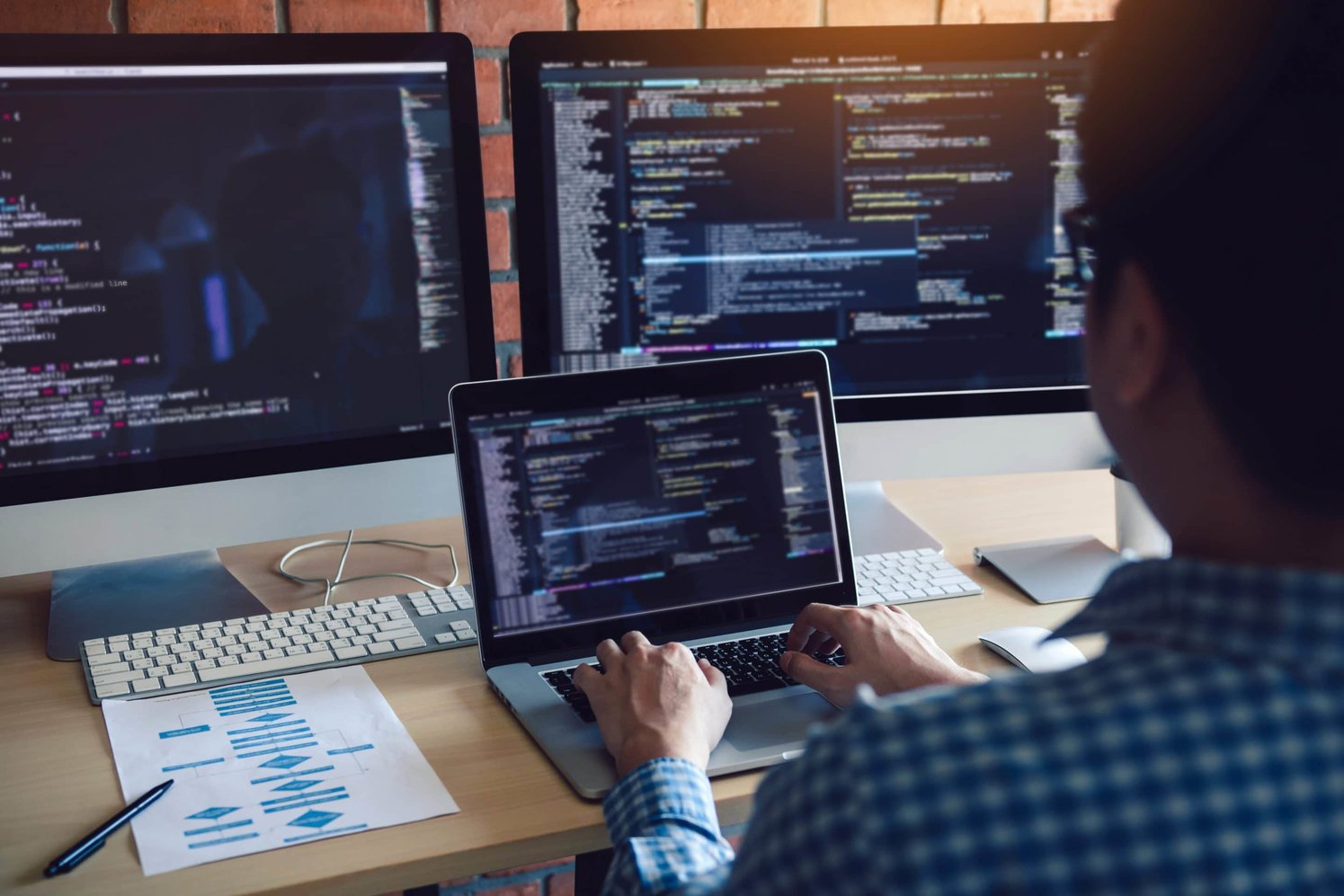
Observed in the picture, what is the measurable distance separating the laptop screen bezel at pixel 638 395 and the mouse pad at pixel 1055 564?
195 mm

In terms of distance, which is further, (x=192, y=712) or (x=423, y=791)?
(x=192, y=712)

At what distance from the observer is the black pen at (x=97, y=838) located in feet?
→ 2.43

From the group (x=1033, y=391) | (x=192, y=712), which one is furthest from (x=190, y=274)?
(x=1033, y=391)

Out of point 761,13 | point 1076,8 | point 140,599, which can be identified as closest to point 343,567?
point 140,599

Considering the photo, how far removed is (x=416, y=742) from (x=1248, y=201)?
2.17 feet

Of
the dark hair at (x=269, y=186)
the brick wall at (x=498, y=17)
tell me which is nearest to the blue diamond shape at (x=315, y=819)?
the dark hair at (x=269, y=186)

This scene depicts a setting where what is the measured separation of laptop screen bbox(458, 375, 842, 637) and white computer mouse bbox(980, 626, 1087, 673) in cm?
14

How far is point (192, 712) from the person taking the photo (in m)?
0.93

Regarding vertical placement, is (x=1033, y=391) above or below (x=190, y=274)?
below

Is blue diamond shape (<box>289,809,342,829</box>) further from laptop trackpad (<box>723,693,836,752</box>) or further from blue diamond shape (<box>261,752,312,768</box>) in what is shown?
laptop trackpad (<box>723,693,836,752</box>)

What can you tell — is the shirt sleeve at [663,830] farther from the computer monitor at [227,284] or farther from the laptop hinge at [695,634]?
the computer monitor at [227,284]

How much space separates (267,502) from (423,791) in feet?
1.27

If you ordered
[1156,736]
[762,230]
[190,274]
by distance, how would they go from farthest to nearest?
1. [762,230]
2. [190,274]
3. [1156,736]

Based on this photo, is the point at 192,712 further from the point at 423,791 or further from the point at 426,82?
the point at 426,82
